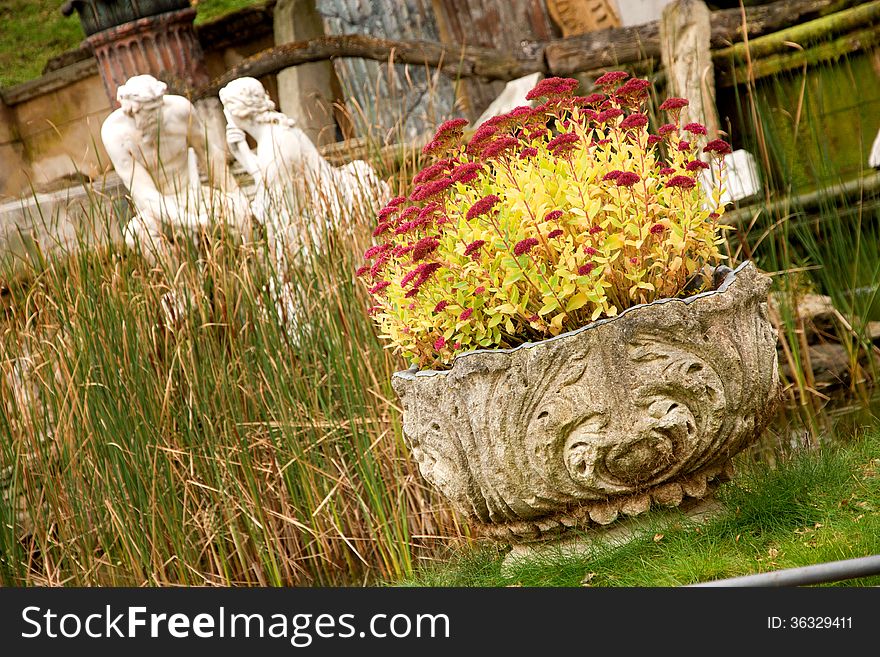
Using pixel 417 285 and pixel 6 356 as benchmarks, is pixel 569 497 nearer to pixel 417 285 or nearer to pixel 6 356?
pixel 417 285

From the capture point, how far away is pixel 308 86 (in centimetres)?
631

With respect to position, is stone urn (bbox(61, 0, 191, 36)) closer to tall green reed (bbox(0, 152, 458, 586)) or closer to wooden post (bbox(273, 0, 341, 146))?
wooden post (bbox(273, 0, 341, 146))

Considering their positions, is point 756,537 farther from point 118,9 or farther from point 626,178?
point 118,9

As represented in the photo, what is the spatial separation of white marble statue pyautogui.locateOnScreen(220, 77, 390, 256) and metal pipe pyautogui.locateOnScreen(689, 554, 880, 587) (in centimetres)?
163

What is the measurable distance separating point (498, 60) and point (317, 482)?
311 centimetres

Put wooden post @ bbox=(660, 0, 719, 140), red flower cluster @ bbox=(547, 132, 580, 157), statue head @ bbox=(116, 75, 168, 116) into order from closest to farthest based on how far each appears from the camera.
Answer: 1. red flower cluster @ bbox=(547, 132, 580, 157)
2. statue head @ bbox=(116, 75, 168, 116)
3. wooden post @ bbox=(660, 0, 719, 140)

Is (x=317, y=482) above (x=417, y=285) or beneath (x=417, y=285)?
beneath

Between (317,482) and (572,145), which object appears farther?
(317,482)

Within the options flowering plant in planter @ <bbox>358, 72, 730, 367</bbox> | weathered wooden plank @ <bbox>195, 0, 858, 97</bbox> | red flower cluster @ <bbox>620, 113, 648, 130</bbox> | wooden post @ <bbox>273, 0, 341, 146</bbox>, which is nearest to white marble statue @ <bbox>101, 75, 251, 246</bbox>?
weathered wooden plank @ <bbox>195, 0, 858, 97</bbox>

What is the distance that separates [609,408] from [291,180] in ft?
5.48

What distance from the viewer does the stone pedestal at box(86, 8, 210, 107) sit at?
6164 millimetres

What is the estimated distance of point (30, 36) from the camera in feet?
31.3

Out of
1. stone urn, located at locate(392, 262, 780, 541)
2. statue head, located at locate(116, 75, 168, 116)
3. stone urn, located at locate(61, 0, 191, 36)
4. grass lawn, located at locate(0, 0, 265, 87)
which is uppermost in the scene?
grass lawn, located at locate(0, 0, 265, 87)
